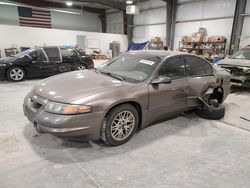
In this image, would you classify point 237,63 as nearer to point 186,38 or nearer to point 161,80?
point 161,80

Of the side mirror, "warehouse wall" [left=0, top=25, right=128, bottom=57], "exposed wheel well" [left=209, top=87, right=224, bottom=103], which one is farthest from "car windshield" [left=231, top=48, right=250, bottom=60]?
"warehouse wall" [left=0, top=25, right=128, bottom=57]

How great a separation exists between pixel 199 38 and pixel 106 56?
7.91 m

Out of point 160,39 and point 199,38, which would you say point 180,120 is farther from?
point 160,39

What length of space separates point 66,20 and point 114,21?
182 inches

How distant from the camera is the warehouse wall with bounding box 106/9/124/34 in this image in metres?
19.8

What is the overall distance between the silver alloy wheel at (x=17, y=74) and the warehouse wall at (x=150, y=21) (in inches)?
443

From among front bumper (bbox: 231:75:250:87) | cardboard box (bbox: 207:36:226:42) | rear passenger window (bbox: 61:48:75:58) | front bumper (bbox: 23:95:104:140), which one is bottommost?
front bumper (bbox: 231:75:250:87)

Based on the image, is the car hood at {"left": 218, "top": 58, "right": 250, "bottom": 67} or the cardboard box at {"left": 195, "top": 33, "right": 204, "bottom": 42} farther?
the cardboard box at {"left": 195, "top": 33, "right": 204, "bottom": 42}

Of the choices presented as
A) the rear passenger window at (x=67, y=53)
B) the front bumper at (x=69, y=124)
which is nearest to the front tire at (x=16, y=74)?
the rear passenger window at (x=67, y=53)

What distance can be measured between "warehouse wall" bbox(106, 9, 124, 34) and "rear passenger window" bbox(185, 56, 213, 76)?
1687 centimetres

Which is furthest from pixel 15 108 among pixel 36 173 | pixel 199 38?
pixel 199 38

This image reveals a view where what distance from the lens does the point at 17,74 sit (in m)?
6.94

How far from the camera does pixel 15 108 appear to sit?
4281mm

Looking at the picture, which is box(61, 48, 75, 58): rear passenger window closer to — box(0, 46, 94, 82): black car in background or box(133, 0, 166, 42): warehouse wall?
box(0, 46, 94, 82): black car in background
